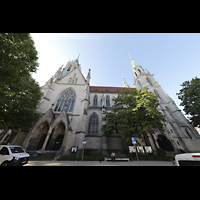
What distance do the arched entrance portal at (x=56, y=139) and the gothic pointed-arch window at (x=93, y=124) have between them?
181 inches

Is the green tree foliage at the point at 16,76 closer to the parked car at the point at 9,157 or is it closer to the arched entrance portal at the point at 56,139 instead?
the arched entrance portal at the point at 56,139

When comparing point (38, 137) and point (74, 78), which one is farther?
point (74, 78)

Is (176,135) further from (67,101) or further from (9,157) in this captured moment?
(9,157)

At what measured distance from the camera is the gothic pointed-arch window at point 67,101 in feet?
55.4

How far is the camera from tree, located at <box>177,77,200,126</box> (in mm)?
15212

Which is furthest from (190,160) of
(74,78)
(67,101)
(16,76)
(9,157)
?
(74,78)

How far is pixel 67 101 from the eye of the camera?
1792 cm

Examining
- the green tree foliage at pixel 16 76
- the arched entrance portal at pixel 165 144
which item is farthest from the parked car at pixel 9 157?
the arched entrance portal at pixel 165 144

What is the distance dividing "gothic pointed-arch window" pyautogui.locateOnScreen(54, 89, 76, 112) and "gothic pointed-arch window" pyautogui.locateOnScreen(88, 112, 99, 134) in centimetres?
430

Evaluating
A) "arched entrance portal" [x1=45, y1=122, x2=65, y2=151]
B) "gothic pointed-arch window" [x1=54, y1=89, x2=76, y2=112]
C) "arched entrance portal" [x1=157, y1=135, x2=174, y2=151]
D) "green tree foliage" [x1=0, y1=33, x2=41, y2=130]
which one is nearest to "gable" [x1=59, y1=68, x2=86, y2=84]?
"gothic pointed-arch window" [x1=54, y1=89, x2=76, y2=112]

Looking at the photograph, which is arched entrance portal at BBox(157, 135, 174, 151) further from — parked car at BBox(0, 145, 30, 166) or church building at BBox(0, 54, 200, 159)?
parked car at BBox(0, 145, 30, 166)

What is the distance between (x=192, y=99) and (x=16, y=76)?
79.5 ft
